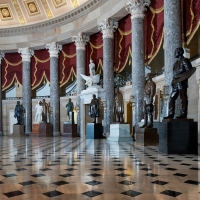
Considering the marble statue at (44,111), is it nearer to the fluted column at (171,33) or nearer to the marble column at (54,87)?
the marble column at (54,87)

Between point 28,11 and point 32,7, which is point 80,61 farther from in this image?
point 28,11

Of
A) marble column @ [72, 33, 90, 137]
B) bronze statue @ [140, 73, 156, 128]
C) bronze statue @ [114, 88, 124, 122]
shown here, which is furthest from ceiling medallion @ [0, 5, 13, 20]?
bronze statue @ [140, 73, 156, 128]

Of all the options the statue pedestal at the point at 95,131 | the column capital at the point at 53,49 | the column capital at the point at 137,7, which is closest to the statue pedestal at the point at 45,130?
the column capital at the point at 53,49

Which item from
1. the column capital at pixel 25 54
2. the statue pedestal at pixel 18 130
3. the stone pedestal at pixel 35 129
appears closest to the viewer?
the stone pedestal at pixel 35 129

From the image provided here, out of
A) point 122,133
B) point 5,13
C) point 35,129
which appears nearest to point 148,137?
point 122,133

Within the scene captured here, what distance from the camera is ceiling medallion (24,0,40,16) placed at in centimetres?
2239

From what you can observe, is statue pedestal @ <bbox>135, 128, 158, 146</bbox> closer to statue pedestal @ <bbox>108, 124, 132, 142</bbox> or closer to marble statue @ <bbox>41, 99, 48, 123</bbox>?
statue pedestal @ <bbox>108, 124, 132, 142</bbox>

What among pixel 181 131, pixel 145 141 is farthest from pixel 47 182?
pixel 145 141

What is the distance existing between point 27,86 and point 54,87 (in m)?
2.61

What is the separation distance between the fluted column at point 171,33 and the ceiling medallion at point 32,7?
14340 mm

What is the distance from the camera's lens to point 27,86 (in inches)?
888

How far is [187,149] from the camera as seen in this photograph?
294 inches

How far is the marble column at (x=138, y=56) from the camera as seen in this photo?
1355 centimetres

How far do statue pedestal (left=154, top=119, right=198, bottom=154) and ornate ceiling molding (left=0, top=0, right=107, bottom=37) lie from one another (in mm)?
12100
